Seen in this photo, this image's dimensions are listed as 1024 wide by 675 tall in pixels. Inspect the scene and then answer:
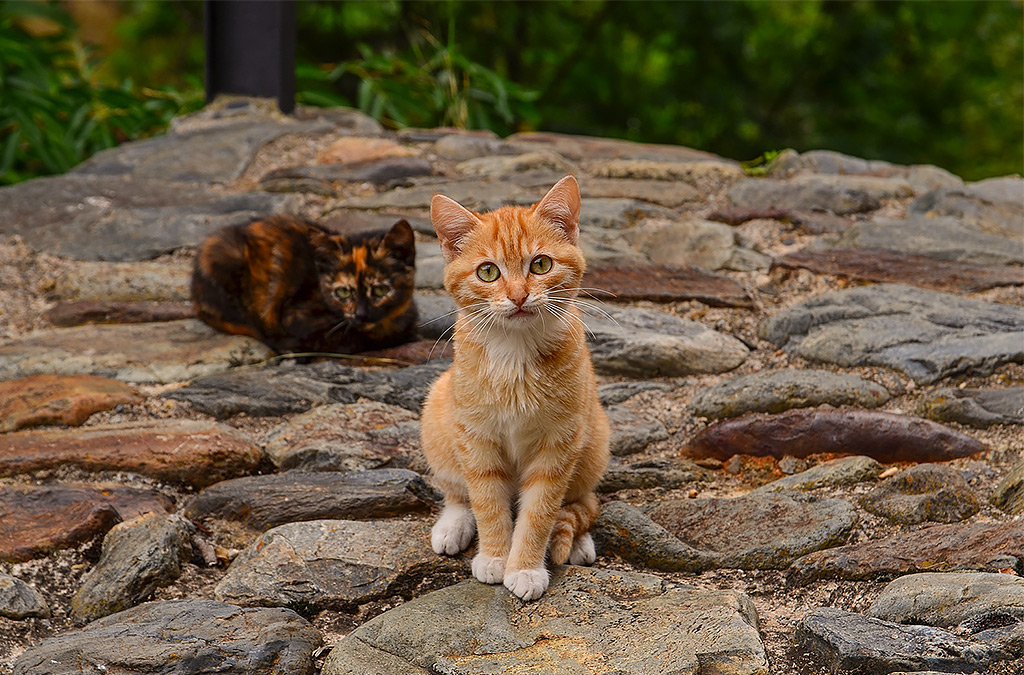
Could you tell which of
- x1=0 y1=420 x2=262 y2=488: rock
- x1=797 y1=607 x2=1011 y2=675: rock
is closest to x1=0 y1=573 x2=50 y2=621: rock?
x1=0 y1=420 x2=262 y2=488: rock

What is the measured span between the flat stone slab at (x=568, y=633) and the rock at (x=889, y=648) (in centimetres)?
14

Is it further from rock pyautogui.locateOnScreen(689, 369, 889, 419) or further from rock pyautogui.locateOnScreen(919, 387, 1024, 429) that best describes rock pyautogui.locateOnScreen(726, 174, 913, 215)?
rock pyautogui.locateOnScreen(919, 387, 1024, 429)

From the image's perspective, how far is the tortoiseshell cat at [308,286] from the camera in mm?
3787

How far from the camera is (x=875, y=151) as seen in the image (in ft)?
31.1

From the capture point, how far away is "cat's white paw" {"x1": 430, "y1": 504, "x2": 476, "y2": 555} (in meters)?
2.49

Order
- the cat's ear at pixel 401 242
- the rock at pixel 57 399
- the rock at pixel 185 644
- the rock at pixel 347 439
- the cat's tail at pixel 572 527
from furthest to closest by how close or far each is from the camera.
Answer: the cat's ear at pixel 401 242 → the rock at pixel 57 399 → the rock at pixel 347 439 → the cat's tail at pixel 572 527 → the rock at pixel 185 644

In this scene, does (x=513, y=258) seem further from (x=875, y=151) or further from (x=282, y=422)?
(x=875, y=151)

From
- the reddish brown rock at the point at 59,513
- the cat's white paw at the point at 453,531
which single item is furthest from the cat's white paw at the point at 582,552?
the reddish brown rock at the point at 59,513

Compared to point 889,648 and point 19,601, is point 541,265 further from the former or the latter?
point 19,601

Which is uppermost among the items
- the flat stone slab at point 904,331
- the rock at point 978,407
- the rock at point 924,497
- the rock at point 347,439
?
the flat stone slab at point 904,331

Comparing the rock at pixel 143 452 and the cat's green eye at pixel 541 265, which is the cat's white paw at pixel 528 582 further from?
the rock at pixel 143 452

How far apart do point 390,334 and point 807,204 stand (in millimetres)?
2213

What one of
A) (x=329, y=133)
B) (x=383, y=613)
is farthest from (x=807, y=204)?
(x=383, y=613)

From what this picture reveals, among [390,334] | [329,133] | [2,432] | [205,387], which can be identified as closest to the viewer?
[2,432]
